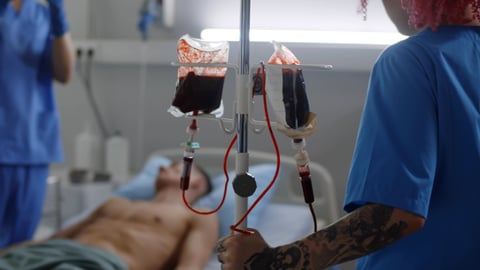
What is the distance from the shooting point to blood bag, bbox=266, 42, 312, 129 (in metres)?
0.90

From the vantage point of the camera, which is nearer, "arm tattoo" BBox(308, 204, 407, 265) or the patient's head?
"arm tattoo" BBox(308, 204, 407, 265)

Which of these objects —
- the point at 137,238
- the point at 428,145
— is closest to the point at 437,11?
the point at 428,145

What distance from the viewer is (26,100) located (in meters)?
2.27

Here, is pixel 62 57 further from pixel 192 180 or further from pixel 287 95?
pixel 287 95

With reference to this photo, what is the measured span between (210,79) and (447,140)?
0.37 meters

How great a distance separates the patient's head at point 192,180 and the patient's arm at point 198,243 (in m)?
0.24

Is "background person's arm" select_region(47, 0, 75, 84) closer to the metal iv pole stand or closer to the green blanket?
the green blanket

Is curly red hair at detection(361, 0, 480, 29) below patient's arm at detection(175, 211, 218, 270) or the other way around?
the other way around

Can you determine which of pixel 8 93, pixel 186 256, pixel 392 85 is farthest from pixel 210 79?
pixel 8 93

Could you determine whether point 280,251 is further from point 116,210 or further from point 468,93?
point 116,210

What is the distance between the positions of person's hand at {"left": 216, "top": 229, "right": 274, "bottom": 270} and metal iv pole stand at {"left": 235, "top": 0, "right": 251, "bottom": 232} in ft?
0.11

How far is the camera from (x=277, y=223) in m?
2.45

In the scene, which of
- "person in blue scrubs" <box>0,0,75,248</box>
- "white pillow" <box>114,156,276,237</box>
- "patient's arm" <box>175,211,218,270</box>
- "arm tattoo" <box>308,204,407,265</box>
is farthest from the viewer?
"white pillow" <box>114,156,276,237</box>

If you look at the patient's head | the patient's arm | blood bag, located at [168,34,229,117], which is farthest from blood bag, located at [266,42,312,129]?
the patient's head
